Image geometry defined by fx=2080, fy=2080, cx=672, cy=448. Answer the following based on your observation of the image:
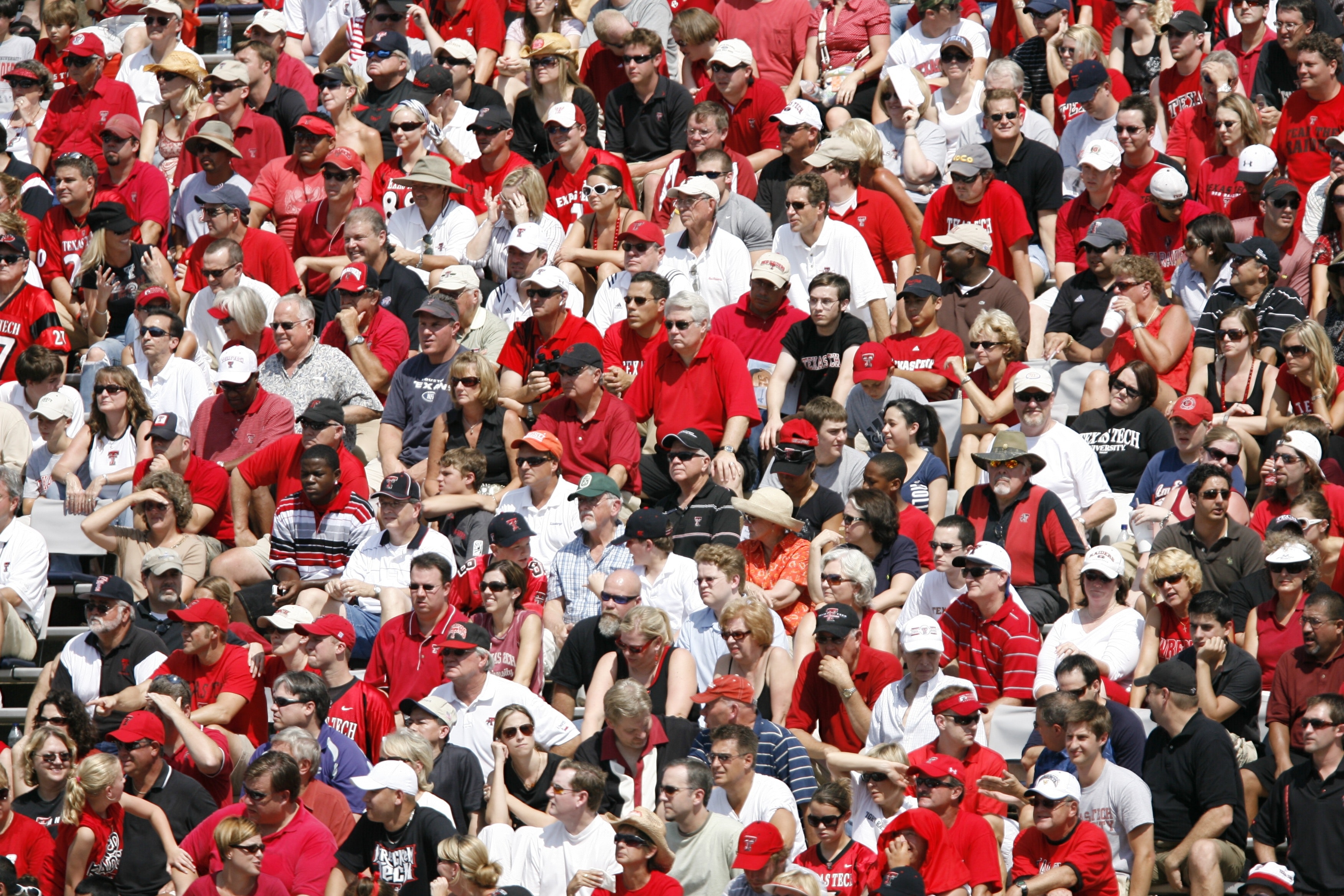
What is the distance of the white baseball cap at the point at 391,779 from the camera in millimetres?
9117

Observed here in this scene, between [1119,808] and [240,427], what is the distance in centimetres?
Result: 595

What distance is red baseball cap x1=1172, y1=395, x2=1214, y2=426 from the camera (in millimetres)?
11242

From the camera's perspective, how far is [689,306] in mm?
12289

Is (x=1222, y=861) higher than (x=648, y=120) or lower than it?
lower

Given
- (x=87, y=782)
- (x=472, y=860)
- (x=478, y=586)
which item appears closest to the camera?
(x=472, y=860)

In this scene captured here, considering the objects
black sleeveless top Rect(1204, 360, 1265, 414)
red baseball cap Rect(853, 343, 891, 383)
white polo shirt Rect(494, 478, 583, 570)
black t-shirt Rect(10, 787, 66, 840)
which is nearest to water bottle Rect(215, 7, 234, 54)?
white polo shirt Rect(494, 478, 583, 570)

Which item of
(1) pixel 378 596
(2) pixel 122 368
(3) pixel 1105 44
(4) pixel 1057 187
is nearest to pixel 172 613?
(1) pixel 378 596

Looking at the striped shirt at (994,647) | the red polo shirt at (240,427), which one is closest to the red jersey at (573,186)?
the red polo shirt at (240,427)

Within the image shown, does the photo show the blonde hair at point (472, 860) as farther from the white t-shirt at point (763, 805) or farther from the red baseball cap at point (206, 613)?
the red baseball cap at point (206, 613)

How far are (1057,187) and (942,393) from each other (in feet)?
7.56

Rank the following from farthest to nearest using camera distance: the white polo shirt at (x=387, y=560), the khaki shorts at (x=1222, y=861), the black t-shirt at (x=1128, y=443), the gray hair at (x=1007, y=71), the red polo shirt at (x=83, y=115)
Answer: the red polo shirt at (x=83, y=115)
the gray hair at (x=1007, y=71)
the black t-shirt at (x=1128, y=443)
the white polo shirt at (x=387, y=560)
the khaki shorts at (x=1222, y=861)

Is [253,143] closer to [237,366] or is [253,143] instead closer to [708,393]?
[237,366]

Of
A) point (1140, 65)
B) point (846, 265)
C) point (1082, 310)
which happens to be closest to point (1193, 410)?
point (1082, 310)

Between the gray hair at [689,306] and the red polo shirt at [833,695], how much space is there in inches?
114
